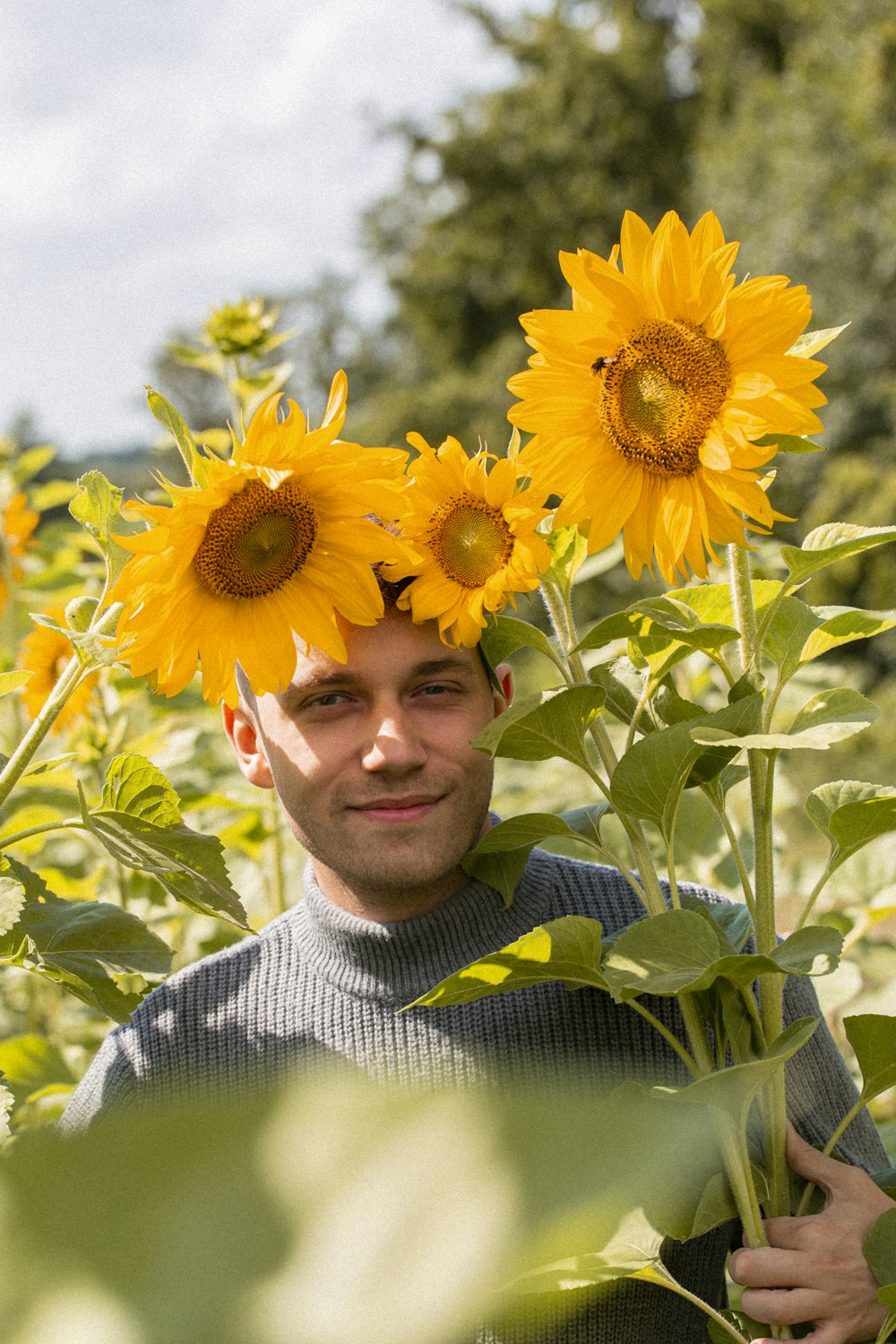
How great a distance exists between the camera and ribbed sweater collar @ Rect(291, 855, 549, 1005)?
1.29 metres

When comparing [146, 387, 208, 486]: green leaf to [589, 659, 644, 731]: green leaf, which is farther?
[589, 659, 644, 731]: green leaf

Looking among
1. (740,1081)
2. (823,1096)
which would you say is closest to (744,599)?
(740,1081)

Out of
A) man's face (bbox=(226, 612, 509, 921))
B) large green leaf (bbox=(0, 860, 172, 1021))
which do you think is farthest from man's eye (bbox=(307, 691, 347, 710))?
large green leaf (bbox=(0, 860, 172, 1021))

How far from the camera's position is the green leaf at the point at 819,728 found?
792mm

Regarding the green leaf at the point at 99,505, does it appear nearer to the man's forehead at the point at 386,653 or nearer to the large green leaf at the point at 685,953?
the man's forehead at the point at 386,653

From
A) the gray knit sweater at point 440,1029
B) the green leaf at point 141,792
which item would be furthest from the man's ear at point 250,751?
the green leaf at point 141,792

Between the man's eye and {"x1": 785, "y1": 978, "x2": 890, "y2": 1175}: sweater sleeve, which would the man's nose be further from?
{"x1": 785, "y1": 978, "x2": 890, "y2": 1175}: sweater sleeve

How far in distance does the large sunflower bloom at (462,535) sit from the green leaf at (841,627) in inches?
7.4

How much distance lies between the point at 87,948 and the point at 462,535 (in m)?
0.41

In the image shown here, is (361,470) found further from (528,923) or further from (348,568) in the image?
(528,923)

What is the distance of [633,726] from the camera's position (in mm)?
916

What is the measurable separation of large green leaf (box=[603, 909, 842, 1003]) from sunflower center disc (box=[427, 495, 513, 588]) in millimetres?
275

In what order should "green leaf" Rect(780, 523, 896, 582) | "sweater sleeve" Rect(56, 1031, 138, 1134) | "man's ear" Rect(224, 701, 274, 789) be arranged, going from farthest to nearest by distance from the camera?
"man's ear" Rect(224, 701, 274, 789), "sweater sleeve" Rect(56, 1031, 138, 1134), "green leaf" Rect(780, 523, 896, 582)

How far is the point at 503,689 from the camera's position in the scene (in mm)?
1368
